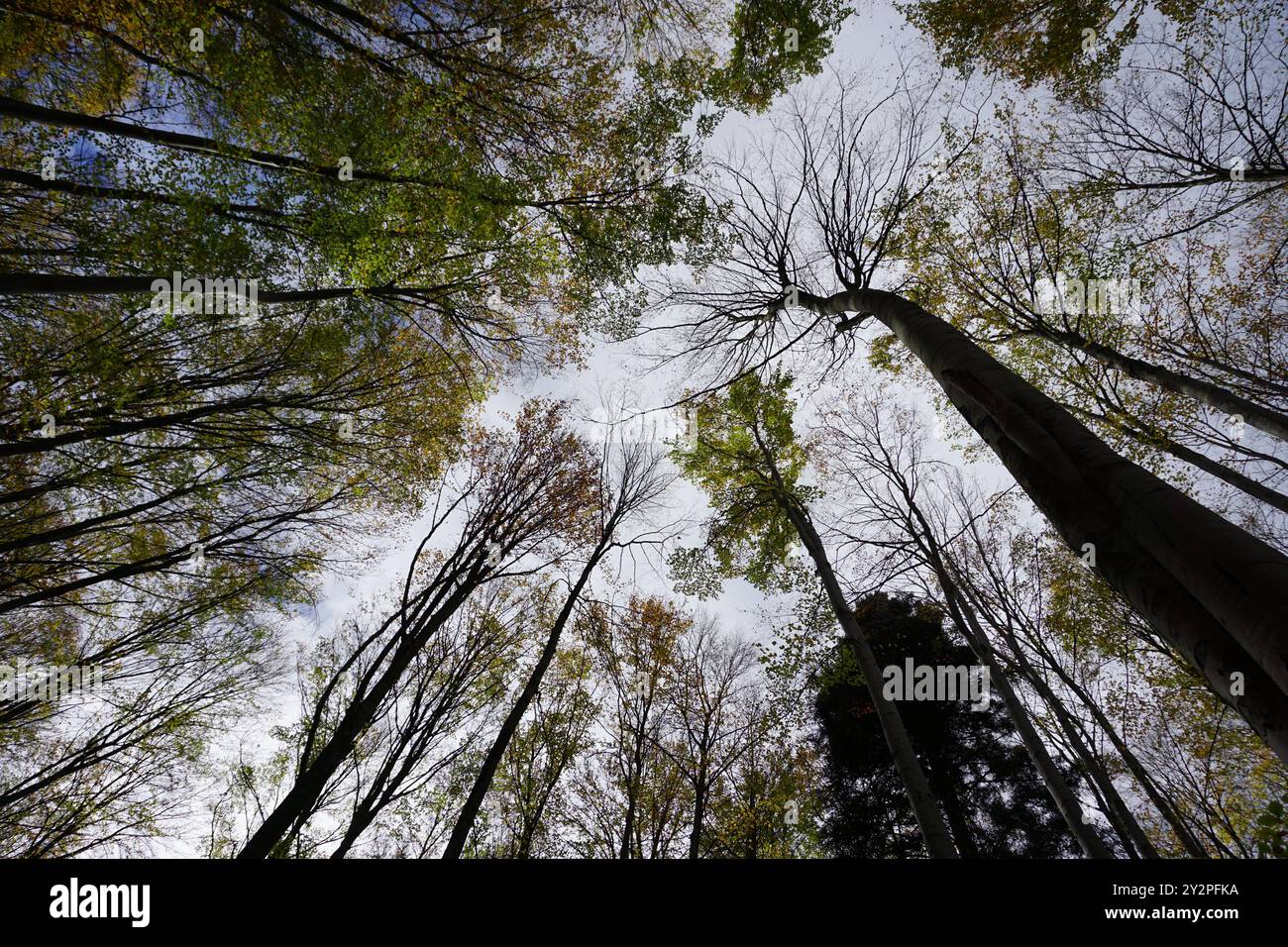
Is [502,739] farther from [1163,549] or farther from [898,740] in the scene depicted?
[1163,549]

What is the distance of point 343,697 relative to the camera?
8.24 metres

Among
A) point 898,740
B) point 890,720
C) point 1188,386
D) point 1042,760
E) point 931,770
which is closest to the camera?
point 898,740

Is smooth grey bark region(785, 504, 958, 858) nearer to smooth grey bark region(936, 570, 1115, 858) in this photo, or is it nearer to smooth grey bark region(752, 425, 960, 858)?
smooth grey bark region(752, 425, 960, 858)

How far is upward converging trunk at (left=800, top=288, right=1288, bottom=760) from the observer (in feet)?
5.06

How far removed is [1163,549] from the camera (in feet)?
6.05

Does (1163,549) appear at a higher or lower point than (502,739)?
lower

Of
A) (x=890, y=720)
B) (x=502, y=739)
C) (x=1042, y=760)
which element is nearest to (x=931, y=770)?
Answer: (x=1042, y=760)

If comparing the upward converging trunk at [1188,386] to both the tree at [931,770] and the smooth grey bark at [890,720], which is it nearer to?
the smooth grey bark at [890,720]

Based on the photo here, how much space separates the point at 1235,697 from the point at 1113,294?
31.0 feet

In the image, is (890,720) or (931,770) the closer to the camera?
(890,720)
